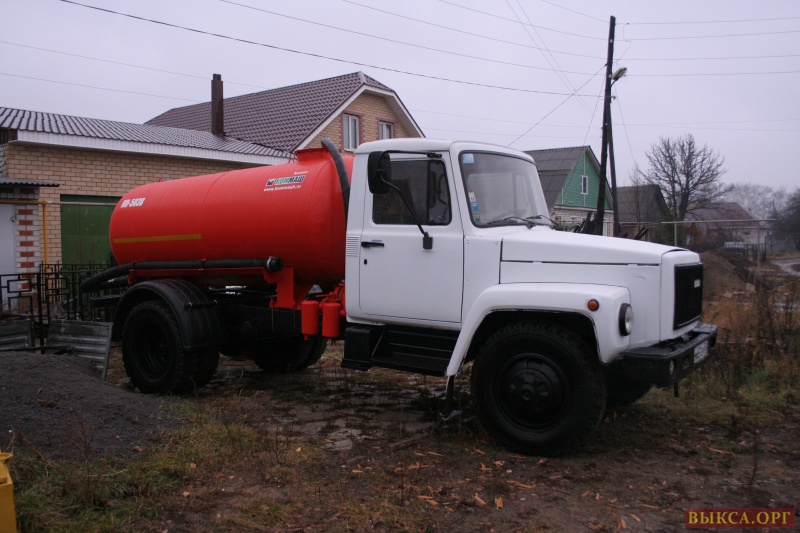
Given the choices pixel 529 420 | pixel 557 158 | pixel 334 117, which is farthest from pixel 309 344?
pixel 557 158

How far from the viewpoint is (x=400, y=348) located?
598cm

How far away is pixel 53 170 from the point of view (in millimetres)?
14867

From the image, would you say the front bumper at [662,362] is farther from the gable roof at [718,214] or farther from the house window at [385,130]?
the gable roof at [718,214]

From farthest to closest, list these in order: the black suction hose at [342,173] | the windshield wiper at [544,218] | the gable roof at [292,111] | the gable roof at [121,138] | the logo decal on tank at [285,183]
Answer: the gable roof at [292,111], the gable roof at [121,138], the logo decal on tank at [285,183], the black suction hose at [342,173], the windshield wiper at [544,218]

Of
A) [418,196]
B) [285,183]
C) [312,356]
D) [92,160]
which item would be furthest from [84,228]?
[418,196]

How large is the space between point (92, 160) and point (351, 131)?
31.6ft

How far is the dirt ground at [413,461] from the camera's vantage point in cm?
409

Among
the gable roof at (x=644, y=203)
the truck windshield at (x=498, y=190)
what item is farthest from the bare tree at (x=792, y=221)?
the truck windshield at (x=498, y=190)

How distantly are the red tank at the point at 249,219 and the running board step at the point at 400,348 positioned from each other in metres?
0.84

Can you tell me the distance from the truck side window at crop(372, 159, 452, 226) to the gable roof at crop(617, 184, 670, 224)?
31.7 metres

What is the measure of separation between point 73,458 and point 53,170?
12.2 metres

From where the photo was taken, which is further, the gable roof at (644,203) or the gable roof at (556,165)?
the gable roof at (644,203)

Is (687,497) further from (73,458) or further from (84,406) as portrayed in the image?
(84,406)

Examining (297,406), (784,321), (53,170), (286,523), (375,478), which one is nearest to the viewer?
(286,523)
